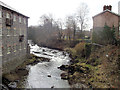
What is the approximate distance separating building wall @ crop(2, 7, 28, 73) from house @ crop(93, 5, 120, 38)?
15.3 metres

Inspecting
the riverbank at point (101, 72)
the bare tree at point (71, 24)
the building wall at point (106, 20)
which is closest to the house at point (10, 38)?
the riverbank at point (101, 72)

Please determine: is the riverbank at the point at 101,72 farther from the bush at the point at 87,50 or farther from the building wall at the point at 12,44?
the building wall at the point at 12,44

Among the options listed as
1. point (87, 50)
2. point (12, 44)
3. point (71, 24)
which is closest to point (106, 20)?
point (87, 50)

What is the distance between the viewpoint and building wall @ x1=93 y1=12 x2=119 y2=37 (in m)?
22.0

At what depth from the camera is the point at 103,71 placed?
14672 mm

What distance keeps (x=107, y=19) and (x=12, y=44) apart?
1806 centimetres

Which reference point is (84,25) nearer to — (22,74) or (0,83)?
(22,74)

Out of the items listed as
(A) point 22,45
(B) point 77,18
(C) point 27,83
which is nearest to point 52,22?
(B) point 77,18

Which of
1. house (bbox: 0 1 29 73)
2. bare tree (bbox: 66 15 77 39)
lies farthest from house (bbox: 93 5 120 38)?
bare tree (bbox: 66 15 77 39)

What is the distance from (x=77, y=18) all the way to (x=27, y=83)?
30.1m

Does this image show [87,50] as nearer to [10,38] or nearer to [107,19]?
[107,19]

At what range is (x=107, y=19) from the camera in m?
22.7

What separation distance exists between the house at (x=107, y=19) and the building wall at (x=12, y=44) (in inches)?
602

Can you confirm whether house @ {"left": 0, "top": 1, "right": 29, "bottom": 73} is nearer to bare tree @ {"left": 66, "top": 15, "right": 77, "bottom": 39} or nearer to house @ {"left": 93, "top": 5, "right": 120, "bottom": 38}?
house @ {"left": 93, "top": 5, "right": 120, "bottom": 38}
